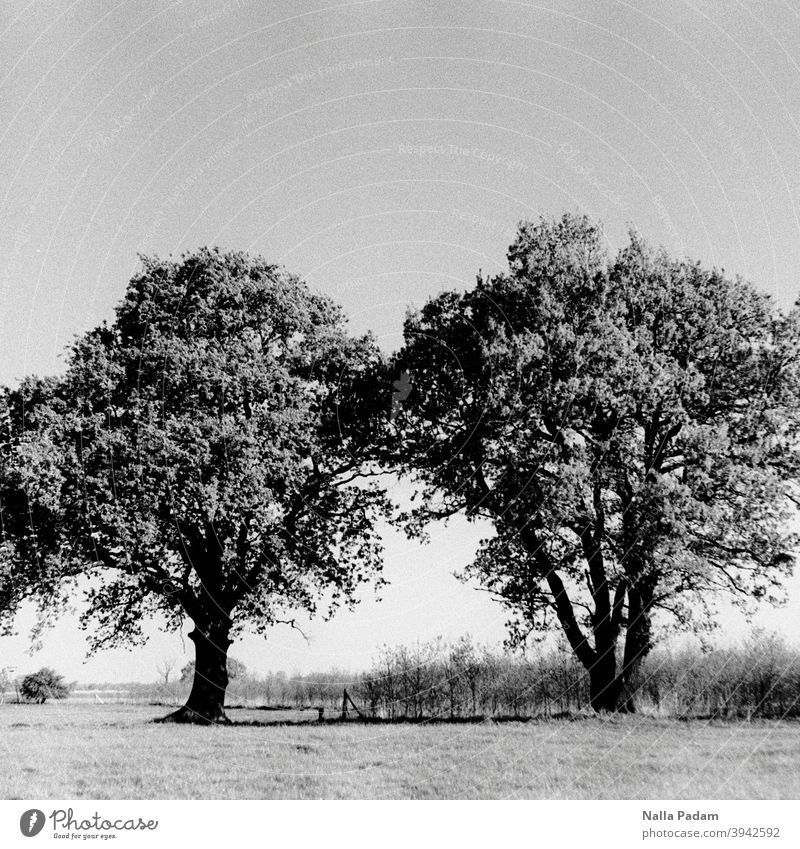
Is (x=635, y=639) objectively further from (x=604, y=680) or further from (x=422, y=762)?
(x=422, y=762)

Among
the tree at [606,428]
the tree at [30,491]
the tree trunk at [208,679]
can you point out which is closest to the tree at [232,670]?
the tree trunk at [208,679]

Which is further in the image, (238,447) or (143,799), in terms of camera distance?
(238,447)

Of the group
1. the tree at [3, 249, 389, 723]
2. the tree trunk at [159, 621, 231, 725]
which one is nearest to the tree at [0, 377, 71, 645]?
the tree at [3, 249, 389, 723]

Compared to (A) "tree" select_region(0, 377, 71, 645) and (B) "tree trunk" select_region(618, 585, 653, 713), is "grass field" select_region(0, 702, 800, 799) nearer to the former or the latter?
(B) "tree trunk" select_region(618, 585, 653, 713)

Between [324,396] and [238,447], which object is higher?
[324,396]

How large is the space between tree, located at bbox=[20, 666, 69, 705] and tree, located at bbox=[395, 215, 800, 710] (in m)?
36.3

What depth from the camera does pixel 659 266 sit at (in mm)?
26188

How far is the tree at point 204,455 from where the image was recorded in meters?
23.3

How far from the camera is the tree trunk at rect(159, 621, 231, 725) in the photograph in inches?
1051

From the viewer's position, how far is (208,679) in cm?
2766

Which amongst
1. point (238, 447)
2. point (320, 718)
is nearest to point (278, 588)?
point (320, 718)
